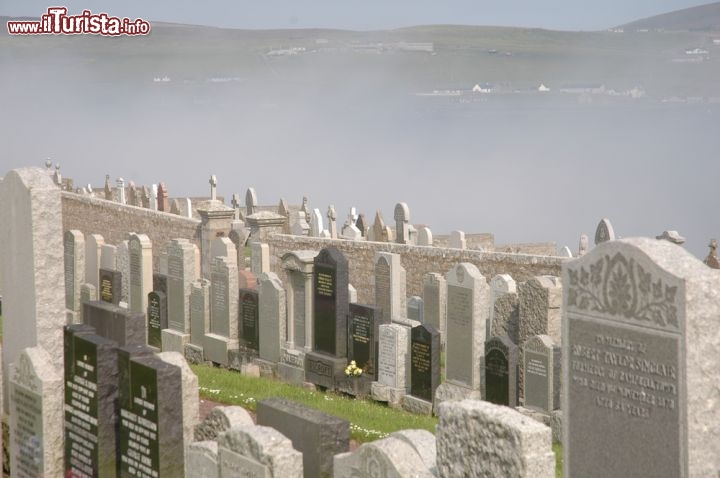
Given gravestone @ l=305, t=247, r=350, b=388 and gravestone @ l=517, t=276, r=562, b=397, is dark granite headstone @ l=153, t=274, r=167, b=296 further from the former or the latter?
gravestone @ l=517, t=276, r=562, b=397

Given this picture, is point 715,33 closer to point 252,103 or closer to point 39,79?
point 252,103

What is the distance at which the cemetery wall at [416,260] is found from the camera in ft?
62.2

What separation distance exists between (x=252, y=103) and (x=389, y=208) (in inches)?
3666

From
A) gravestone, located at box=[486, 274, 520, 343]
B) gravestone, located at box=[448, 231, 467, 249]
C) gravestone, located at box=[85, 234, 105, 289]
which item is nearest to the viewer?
gravestone, located at box=[486, 274, 520, 343]

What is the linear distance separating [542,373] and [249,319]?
516 cm

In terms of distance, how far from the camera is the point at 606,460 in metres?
6.87

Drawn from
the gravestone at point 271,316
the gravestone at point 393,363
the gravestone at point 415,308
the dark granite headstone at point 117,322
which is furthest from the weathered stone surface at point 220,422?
the gravestone at point 415,308

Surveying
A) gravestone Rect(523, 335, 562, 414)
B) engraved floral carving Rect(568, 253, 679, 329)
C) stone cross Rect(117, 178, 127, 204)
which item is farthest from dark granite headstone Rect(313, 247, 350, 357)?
stone cross Rect(117, 178, 127, 204)

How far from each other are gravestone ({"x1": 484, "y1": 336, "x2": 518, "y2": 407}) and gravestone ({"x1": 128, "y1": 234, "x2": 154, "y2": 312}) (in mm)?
6938

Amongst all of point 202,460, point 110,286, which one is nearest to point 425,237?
point 110,286

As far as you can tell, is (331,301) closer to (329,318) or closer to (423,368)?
(329,318)

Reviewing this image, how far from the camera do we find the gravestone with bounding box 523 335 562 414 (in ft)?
40.6

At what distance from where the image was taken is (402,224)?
87.1 feet

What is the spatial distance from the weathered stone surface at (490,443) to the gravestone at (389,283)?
1074 centimetres
